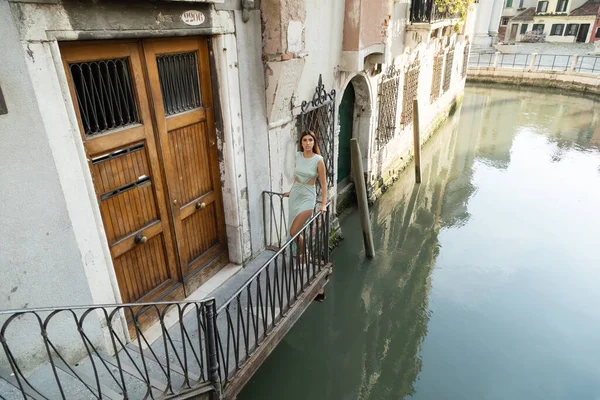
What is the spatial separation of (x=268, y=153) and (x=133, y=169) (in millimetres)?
1737

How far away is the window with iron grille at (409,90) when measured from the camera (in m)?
9.31

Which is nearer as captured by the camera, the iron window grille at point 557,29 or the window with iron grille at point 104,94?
the window with iron grille at point 104,94

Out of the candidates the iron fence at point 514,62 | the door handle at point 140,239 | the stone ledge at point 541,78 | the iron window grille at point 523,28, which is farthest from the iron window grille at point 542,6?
the door handle at point 140,239

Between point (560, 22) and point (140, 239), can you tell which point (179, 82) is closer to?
point (140, 239)

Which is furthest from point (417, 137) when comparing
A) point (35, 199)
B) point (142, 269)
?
point (35, 199)

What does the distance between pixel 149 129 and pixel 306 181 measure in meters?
1.73

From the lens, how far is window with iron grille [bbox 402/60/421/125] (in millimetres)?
9312

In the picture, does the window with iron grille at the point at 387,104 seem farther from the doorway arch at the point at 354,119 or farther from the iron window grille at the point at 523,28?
the iron window grille at the point at 523,28

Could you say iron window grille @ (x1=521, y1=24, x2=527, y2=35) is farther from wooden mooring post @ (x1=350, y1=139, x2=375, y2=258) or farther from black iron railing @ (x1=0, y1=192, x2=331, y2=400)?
black iron railing @ (x1=0, y1=192, x2=331, y2=400)

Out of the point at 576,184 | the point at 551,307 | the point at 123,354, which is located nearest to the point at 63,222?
the point at 123,354

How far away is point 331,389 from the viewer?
14.8 ft

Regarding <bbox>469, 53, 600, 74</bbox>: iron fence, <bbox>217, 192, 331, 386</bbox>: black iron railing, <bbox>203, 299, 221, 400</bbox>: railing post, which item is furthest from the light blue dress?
<bbox>469, 53, 600, 74</bbox>: iron fence

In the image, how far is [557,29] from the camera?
33906mm

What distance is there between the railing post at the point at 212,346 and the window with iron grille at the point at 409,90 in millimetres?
7963
